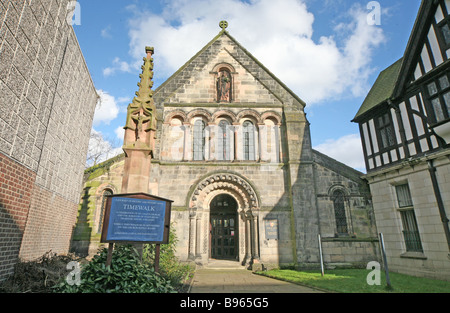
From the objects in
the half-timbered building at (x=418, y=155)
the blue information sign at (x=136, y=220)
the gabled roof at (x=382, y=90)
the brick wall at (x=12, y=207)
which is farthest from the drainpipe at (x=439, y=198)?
the brick wall at (x=12, y=207)

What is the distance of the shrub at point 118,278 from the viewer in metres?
5.51

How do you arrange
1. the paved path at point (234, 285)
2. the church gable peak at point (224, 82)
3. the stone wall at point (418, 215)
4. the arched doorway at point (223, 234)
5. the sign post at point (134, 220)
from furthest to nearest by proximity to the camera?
the church gable peak at point (224, 82), the arched doorway at point (223, 234), the stone wall at point (418, 215), the paved path at point (234, 285), the sign post at point (134, 220)

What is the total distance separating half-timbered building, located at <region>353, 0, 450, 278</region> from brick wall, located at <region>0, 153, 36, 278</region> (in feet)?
50.1

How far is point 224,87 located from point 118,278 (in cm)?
1248

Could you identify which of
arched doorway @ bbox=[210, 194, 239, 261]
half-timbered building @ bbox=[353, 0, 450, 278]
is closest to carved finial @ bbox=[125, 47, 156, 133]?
arched doorway @ bbox=[210, 194, 239, 261]

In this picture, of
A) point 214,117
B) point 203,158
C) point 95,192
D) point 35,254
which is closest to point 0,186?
point 35,254

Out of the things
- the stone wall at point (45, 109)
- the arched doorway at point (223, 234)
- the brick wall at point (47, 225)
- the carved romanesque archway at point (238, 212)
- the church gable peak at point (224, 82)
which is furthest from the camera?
the church gable peak at point (224, 82)

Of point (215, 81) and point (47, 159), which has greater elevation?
point (215, 81)

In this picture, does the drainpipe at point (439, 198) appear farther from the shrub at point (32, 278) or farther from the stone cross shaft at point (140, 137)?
the shrub at point (32, 278)

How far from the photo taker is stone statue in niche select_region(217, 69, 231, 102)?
15688 mm

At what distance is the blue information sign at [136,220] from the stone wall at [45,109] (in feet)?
12.3
